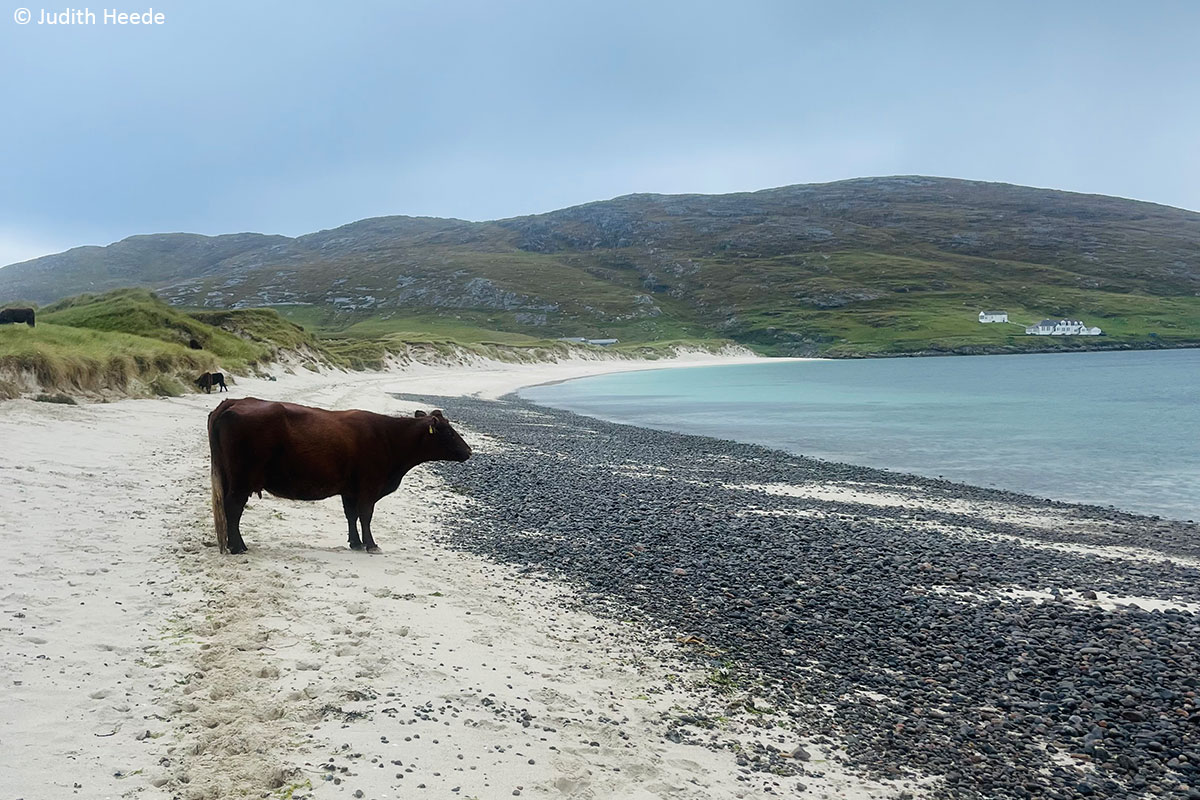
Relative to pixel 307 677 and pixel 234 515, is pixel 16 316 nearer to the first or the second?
pixel 234 515

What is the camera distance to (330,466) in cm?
987

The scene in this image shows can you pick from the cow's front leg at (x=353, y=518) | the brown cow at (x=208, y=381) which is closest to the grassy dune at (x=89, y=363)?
the brown cow at (x=208, y=381)

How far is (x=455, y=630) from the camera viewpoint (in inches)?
296

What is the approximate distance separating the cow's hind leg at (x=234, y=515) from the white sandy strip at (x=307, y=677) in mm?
271

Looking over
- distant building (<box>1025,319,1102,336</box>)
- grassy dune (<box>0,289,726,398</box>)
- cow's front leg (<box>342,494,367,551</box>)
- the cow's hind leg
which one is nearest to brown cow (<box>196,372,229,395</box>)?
grassy dune (<box>0,289,726,398</box>)

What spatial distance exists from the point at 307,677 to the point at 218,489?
→ 159 inches

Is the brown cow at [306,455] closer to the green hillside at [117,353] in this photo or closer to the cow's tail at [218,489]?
the cow's tail at [218,489]

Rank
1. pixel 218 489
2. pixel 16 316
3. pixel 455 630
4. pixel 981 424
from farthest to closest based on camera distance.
→ pixel 981 424, pixel 16 316, pixel 218 489, pixel 455 630

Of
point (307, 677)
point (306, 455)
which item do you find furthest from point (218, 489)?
point (307, 677)

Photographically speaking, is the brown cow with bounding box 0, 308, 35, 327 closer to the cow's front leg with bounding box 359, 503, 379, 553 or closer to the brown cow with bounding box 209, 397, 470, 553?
the brown cow with bounding box 209, 397, 470, 553

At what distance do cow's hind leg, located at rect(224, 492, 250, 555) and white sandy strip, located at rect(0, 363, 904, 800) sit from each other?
0.27 metres

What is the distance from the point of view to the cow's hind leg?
9.11 meters

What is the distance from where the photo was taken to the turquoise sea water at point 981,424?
22156 millimetres

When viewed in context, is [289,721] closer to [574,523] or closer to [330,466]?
[330,466]
